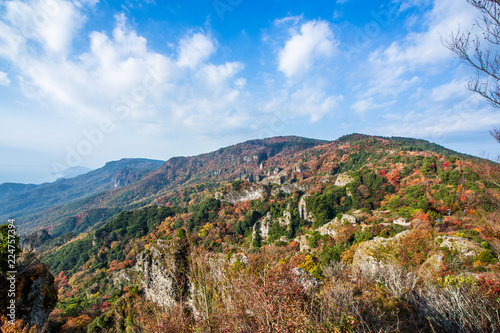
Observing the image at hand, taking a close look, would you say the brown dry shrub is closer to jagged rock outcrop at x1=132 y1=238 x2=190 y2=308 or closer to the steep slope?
jagged rock outcrop at x1=132 y1=238 x2=190 y2=308

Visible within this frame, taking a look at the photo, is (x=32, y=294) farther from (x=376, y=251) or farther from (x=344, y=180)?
(x=344, y=180)

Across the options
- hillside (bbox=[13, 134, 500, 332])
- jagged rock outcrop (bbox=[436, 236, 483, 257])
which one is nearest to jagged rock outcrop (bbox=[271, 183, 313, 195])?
hillside (bbox=[13, 134, 500, 332])

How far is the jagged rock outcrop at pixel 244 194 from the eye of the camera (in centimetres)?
6988

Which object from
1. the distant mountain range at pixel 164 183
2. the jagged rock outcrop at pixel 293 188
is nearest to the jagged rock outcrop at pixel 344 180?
the jagged rock outcrop at pixel 293 188

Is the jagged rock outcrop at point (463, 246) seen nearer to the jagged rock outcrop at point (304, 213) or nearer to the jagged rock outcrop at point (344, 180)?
the jagged rock outcrop at point (304, 213)

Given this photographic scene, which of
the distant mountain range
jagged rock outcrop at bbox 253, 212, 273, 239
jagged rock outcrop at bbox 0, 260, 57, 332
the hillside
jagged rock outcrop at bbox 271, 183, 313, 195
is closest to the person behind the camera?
the hillside

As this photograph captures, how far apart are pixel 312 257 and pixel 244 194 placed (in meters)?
45.7

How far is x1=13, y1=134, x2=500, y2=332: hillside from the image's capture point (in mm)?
5660

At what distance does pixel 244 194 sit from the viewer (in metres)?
71.2

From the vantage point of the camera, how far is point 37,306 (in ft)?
40.5

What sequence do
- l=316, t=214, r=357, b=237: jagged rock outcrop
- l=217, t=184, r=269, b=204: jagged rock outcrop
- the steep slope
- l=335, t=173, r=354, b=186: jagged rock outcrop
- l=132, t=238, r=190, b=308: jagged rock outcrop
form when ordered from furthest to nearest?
the steep slope, l=217, t=184, r=269, b=204: jagged rock outcrop, l=335, t=173, r=354, b=186: jagged rock outcrop, l=316, t=214, r=357, b=237: jagged rock outcrop, l=132, t=238, r=190, b=308: jagged rock outcrop

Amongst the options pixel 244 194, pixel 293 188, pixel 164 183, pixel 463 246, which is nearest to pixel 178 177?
pixel 164 183

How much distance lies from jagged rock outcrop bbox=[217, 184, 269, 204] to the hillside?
0.40m

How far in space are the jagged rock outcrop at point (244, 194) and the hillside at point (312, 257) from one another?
404 millimetres
